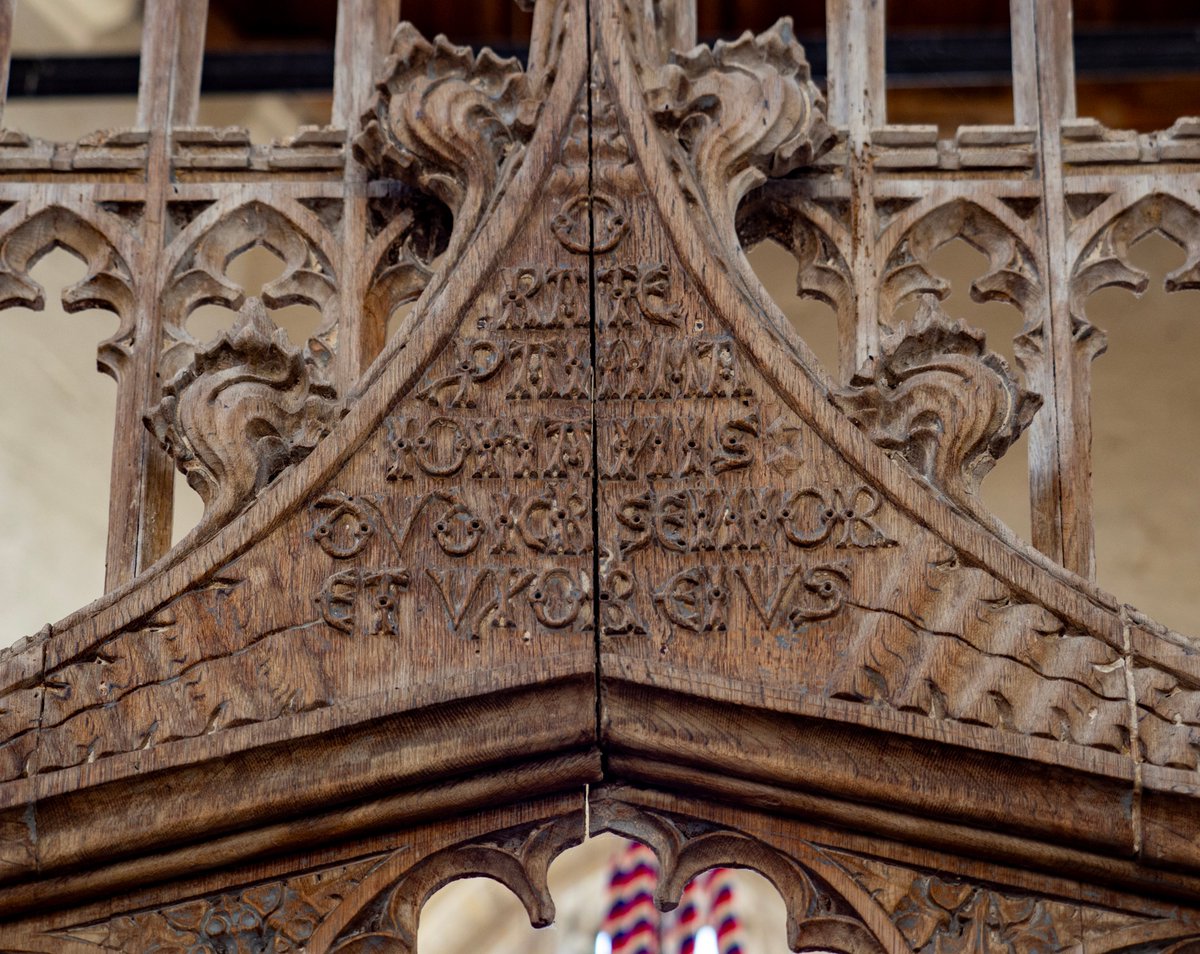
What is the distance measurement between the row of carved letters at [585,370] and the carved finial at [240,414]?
0.63 ft

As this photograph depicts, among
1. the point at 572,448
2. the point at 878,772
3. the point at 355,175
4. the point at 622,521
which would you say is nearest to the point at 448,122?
the point at 355,175

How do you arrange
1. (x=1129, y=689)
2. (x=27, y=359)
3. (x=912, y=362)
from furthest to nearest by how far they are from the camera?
(x=27, y=359) < (x=912, y=362) < (x=1129, y=689)

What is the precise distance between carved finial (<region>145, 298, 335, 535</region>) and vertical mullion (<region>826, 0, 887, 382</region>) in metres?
0.87

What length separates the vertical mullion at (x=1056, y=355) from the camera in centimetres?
388

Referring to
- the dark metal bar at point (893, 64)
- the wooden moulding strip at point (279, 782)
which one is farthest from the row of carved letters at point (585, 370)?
the dark metal bar at point (893, 64)

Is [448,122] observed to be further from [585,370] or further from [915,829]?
[915,829]

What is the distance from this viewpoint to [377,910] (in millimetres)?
3549

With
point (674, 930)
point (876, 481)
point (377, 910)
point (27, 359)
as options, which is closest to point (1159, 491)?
point (674, 930)

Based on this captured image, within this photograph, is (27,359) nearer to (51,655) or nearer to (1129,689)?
(51,655)

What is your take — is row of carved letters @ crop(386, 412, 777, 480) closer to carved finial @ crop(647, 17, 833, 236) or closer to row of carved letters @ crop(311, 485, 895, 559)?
row of carved letters @ crop(311, 485, 895, 559)

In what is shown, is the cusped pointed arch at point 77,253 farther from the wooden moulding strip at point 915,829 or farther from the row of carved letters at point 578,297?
the wooden moulding strip at point 915,829

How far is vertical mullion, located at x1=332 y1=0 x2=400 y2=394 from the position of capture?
4055mm

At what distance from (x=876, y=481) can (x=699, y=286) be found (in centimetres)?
43

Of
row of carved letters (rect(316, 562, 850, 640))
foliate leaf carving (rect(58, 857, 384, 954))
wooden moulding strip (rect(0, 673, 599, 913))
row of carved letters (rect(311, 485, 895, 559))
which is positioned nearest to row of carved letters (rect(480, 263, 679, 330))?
row of carved letters (rect(311, 485, 895, 559))
